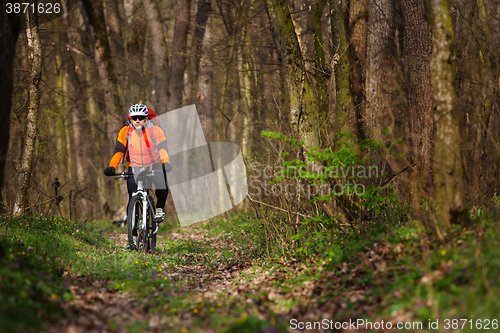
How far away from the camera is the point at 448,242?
473 centimetres

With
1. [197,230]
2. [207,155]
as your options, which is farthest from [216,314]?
[207,155]

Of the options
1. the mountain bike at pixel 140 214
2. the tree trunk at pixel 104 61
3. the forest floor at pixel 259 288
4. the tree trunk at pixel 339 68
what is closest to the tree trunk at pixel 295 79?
the tree trunk at pixel 339 68

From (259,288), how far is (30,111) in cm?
608

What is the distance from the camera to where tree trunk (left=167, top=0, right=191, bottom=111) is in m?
14.1

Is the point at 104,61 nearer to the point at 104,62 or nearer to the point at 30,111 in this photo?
the point at 104,62

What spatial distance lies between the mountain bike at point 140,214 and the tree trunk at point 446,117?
470 cm

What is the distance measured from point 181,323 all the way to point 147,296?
1.12 metres

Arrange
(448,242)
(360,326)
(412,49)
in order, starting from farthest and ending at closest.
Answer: (412,49) < (448,242) < (360,326)

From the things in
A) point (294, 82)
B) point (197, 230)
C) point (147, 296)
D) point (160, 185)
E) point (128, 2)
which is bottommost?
point (197, 230)

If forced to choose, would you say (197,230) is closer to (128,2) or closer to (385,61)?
(385,61)

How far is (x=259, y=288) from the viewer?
5.58 meters

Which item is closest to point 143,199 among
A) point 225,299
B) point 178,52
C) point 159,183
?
point 159,183

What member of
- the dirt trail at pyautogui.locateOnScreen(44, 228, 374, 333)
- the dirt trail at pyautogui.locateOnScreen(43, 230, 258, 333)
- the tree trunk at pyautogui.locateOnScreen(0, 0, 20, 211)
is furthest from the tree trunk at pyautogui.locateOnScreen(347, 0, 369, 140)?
the tree trunk at pyautogui.locateOnScreen(0, 0, 20, 211)

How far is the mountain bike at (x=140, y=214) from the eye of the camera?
755 centimetres
